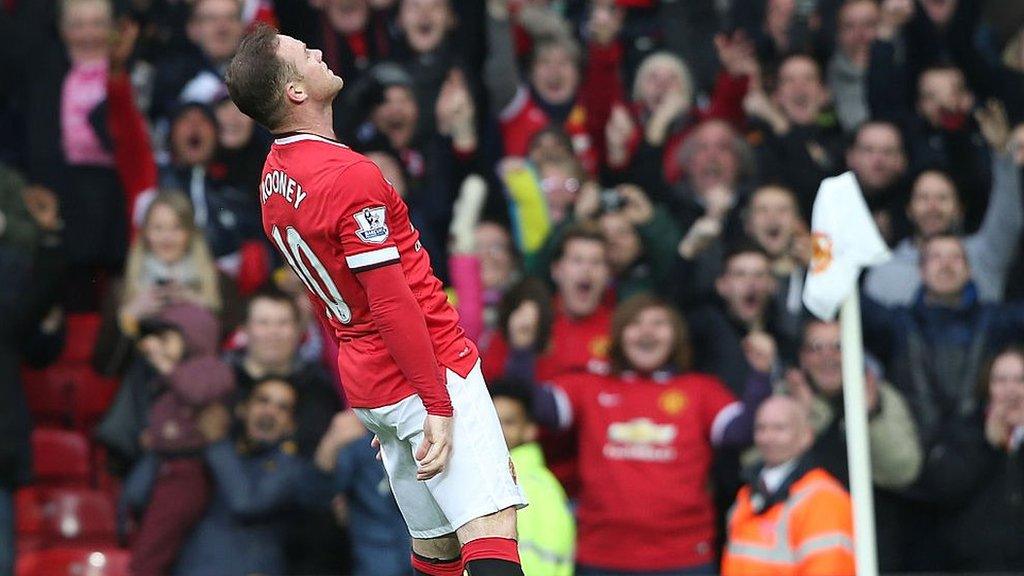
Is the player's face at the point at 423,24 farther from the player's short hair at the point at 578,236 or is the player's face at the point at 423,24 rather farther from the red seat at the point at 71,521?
the red seat at the point at 71,521

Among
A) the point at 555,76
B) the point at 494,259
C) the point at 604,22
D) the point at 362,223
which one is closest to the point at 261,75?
the point at 362,223

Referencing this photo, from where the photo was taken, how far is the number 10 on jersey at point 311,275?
198 inches

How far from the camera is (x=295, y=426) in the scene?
844 centimetres

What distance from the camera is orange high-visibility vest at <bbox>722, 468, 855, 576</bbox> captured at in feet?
23.2

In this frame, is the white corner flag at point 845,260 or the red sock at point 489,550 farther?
the white corner flag at point 845,260

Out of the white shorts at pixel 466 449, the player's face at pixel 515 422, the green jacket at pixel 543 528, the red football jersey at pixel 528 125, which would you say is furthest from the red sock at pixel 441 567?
the red football jersey at pixel 528 125

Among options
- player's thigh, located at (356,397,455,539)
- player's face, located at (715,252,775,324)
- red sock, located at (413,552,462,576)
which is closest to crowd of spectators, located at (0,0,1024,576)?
player's face, located at (715,252,775,324)

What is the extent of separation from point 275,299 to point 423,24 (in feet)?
7.28

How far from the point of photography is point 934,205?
9.21 meters

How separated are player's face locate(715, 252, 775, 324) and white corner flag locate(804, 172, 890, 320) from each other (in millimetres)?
3127

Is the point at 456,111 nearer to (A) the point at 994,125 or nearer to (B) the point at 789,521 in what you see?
(A) the point at 994,125

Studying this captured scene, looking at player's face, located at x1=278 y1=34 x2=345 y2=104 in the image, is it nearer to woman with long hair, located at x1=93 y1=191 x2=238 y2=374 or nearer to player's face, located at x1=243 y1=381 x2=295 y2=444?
player's face, located at x1=243 y1=381 x2=295 y2=444

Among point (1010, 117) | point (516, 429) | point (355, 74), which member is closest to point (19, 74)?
point (355, 74)

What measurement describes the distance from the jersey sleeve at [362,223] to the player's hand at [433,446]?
1.46 ft
